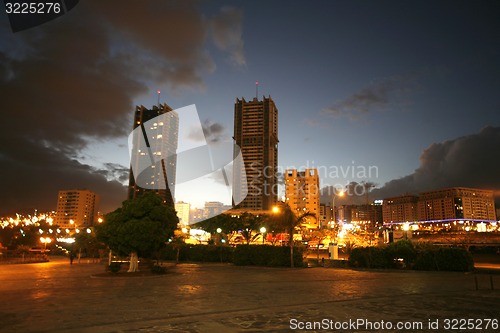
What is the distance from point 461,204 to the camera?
598 ft

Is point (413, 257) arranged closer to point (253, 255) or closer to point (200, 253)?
point (253, 255)

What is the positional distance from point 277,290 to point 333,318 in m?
5.44

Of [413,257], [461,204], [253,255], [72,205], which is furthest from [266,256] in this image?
[461,204]

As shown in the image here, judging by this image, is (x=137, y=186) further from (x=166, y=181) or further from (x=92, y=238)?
(x=92, y=238)

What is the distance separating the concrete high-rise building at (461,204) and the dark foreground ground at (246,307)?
194242 millimetres

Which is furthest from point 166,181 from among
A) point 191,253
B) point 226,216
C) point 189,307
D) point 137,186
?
point 189,307

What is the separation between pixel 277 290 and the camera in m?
14.4

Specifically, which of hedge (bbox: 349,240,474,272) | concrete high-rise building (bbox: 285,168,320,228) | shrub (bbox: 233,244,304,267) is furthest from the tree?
concrete high-rise building (bbox: 285,168,320,228)

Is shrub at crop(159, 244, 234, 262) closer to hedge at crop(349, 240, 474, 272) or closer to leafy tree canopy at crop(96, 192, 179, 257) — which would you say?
leafy tree canopy at crop(96, 192, 179, 257)

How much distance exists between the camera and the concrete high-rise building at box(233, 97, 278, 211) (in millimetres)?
163125

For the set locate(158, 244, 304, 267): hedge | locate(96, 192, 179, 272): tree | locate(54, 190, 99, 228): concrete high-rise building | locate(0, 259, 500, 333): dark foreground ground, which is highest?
locate(54, 190, 99, 228): concrete high-rise building

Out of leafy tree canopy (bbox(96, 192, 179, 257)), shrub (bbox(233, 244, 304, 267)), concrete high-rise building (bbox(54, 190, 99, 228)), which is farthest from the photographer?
concrete high-rise building (bbox(54, 190, 99, 228))

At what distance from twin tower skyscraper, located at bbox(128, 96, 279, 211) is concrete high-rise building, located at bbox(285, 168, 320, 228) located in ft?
22.9

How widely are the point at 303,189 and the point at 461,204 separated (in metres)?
86.0
